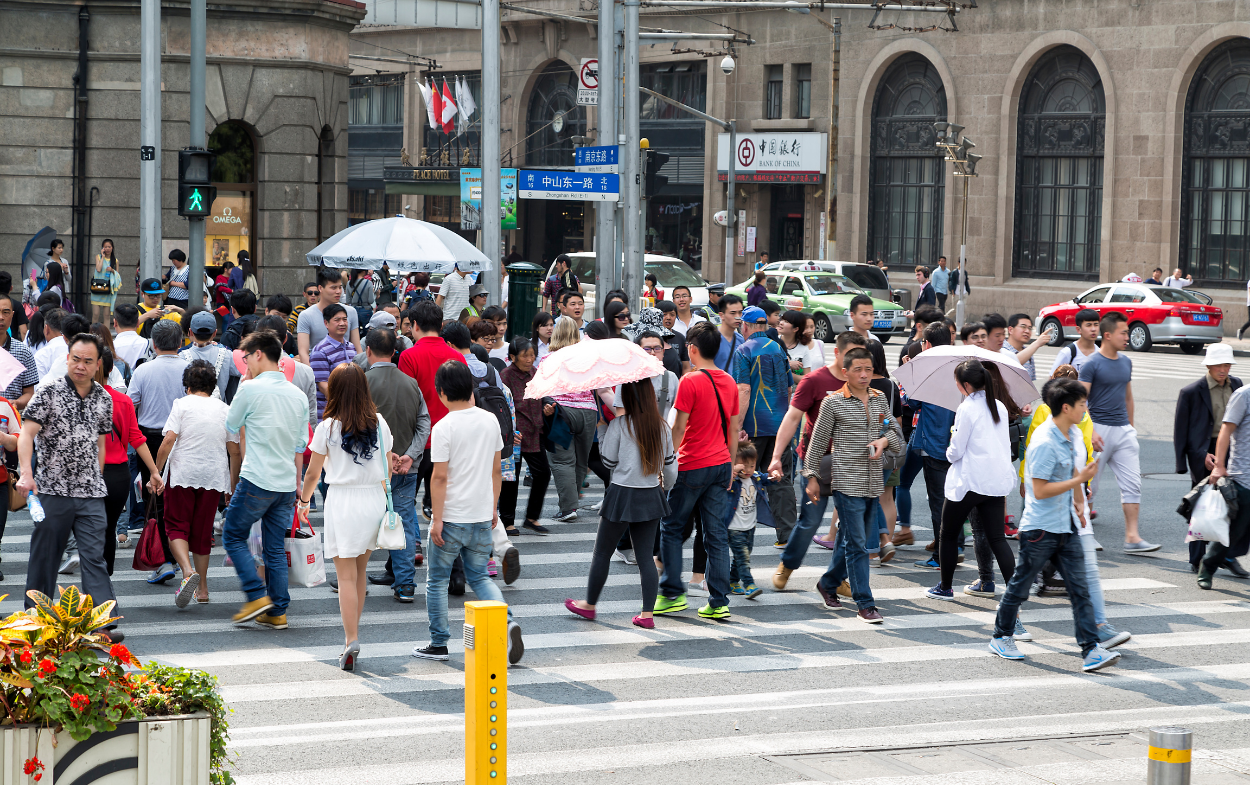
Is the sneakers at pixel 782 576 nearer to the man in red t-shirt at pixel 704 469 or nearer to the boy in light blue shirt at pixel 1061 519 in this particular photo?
the man in red t-shirt at pixel 704 469

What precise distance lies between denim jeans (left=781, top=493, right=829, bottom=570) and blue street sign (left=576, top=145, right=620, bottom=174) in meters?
10.4

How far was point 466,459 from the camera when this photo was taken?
8.05 meters

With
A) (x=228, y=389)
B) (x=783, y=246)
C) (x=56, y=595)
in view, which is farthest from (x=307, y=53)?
(x=783, y=246)

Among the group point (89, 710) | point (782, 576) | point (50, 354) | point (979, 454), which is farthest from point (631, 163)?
point (89, 710)

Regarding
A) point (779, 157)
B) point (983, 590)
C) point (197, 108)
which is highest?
point (779, 157)

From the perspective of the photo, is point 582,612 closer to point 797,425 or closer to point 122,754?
point 797,425

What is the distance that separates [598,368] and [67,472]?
3082 millimetres

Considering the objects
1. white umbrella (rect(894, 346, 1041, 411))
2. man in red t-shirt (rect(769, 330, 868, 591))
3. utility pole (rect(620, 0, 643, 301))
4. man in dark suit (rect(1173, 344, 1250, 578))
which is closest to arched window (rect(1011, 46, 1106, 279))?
utility pole (rect(620, 0, 643, 301))

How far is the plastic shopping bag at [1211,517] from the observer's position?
10.3 metres

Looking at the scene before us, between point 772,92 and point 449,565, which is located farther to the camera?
point 772,92

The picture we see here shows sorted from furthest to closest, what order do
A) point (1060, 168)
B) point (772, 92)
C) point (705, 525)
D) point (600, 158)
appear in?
point (772, 92) → point (1060, 168) → point (600, 158) → point (705, 525)

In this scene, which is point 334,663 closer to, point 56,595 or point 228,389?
point 56,595

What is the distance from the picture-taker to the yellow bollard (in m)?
4.80

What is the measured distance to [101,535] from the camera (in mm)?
8258
